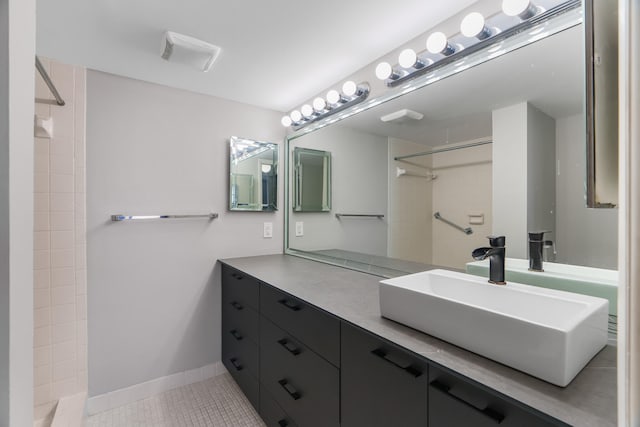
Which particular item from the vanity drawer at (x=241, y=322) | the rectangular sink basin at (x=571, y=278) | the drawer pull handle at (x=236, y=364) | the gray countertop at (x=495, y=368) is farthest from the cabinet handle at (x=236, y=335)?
the rectangular sink basin at (x=571, y=278)

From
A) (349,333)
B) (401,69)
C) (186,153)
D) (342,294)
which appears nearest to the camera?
(349,333)

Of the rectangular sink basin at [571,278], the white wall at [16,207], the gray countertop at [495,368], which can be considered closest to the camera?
the white wall at [16,207]

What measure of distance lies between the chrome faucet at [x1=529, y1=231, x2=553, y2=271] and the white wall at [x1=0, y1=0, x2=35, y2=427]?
1.37 meters

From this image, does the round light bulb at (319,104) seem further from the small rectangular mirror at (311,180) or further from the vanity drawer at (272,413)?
the vanity drawer at (272,413)

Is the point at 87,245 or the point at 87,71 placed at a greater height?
the point at 87,71

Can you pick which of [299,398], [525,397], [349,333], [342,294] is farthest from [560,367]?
[299,398]

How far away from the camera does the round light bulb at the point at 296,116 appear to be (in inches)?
84.2

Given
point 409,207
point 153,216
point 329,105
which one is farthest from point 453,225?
point 153,216

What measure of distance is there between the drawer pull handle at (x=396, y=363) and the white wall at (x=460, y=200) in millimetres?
621

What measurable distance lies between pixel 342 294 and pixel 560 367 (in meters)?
0.76

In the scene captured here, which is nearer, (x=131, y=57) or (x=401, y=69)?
(x=401, y=69)

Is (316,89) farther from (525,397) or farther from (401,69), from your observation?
(525,397)

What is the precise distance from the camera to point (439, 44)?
1.20 meters

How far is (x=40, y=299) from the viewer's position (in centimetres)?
154
